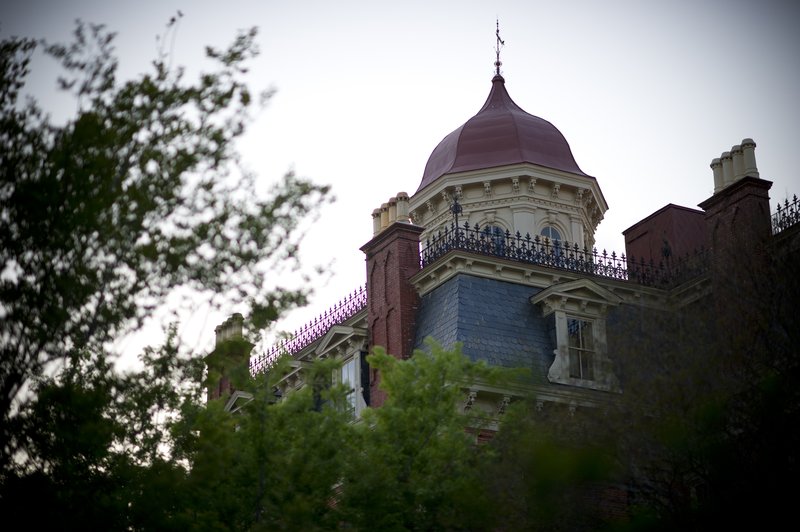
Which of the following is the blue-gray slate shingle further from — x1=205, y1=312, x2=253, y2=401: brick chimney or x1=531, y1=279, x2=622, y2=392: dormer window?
x1=205, y1=312, x2=253, y2=401: brick chimney

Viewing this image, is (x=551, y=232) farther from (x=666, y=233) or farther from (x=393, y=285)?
(x=393, y=285)

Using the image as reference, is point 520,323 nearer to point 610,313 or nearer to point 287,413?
point 610,313

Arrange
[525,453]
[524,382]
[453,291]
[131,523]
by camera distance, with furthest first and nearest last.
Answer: [453,291] < [524,382] < [525,453] < [131,523]

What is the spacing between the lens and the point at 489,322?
28.7 meters

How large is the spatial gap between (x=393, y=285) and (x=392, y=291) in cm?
15

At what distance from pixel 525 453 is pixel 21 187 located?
910 cm

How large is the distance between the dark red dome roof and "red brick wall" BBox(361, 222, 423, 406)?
6358 mm

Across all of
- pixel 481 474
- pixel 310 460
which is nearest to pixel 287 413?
Result: pixel 310 460

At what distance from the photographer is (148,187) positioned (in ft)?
56.0

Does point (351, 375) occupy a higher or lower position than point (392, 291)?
lower

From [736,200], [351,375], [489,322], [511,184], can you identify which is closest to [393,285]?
[351,375]

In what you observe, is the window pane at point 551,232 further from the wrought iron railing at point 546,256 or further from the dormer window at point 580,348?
the dormer window at point 580,348

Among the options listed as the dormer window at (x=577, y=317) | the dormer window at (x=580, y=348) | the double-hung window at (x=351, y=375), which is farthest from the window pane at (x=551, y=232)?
the double-hung window at (x=351, y=375)

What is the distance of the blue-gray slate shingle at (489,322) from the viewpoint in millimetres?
28172
